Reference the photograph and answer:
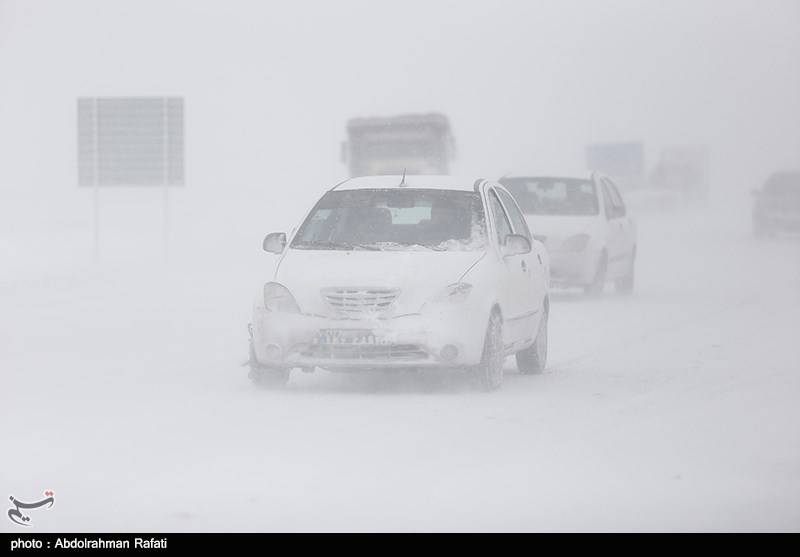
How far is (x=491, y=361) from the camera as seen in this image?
12.6 metres

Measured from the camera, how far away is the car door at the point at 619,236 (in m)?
24.9

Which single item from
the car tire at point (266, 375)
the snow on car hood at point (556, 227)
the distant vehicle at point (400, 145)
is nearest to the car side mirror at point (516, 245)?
the car tire at point (266, 375)

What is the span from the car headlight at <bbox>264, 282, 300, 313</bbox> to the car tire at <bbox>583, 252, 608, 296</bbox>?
11.8 meters

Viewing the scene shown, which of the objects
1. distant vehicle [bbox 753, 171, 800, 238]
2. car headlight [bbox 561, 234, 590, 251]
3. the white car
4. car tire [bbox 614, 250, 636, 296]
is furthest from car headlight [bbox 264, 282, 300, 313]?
distant vehicle [bbox 753, 171, 800, 238]

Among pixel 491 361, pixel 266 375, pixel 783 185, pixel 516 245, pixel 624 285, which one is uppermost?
pixel 516 245

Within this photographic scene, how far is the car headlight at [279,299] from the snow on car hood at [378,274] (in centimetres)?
4

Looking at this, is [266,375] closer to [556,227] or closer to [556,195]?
[556,227]

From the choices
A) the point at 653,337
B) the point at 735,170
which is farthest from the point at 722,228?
the point at 735,170

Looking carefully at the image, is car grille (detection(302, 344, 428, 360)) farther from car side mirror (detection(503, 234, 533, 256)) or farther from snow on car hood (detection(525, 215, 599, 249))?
snow on car hood (detection(525, 215, 599, 249))

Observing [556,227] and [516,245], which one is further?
[556,227]

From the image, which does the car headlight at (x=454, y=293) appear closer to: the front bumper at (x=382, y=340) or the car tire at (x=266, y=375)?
the front bumper at (x=382, y=340)

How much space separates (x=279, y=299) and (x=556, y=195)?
12.7m

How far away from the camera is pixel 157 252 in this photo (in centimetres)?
4350

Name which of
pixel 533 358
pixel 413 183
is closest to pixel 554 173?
pixel 533 358
